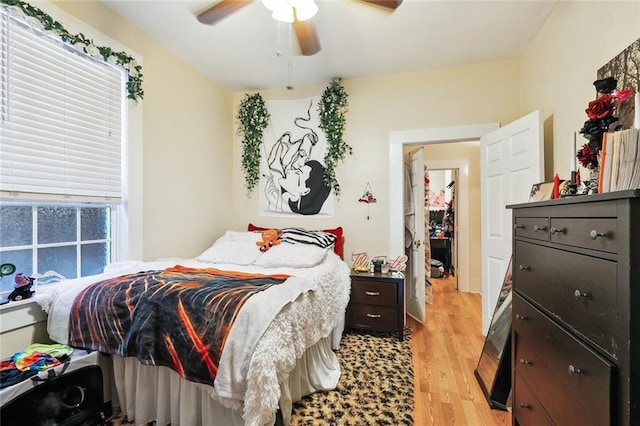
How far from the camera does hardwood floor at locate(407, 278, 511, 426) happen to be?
1.80m

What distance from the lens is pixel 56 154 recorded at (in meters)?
1.98

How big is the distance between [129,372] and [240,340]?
910 mm

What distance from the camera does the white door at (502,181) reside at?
2.40 metres

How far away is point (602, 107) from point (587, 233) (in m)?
0.68

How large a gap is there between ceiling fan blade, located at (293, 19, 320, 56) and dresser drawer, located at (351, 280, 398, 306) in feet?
6.97

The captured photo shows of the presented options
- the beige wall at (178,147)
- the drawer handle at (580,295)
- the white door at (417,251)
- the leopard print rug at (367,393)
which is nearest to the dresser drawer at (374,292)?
the leopard print rug at (367,393)

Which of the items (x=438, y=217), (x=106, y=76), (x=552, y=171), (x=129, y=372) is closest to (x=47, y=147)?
(x=106, y=76)

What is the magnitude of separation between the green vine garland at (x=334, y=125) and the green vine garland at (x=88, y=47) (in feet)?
6.13

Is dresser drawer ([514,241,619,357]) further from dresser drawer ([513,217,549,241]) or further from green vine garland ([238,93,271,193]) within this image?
green vine garland ([238,93,271,193])

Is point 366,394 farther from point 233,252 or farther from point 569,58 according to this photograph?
point 569,58

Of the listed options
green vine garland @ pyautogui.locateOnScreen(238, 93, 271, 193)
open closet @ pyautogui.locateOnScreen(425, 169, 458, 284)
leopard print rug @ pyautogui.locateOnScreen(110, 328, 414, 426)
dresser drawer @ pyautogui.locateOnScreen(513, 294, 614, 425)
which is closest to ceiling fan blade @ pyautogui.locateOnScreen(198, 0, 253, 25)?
green vine garland @ pyautogui.locateOnScreen(238, 93, 271, 193)

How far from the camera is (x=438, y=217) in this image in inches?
295

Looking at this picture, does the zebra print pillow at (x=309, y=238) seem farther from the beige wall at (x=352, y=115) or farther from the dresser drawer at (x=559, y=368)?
the dresser drawer at (x=559, y=368)

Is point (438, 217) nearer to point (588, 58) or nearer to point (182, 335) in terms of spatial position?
point (588, 58)
